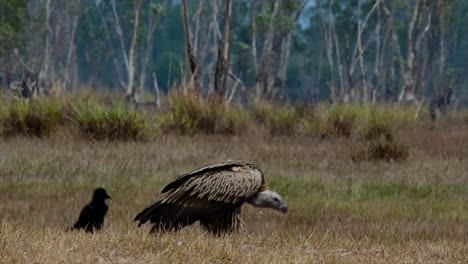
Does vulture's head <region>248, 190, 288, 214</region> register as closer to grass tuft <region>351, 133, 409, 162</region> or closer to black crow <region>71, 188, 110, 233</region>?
black crow <region>71, 188, 110, 233</region>

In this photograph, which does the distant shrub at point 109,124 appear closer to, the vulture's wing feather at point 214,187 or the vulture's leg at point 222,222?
the vulture's leg at point 222,222

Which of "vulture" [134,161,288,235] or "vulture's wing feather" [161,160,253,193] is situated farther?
"vulture's wing feather" [161,160,253,193]

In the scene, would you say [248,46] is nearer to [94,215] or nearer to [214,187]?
[94,215]

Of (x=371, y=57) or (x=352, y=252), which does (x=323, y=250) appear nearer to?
(x=352, y=252)

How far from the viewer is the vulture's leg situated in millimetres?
7379

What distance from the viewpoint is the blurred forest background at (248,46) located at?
34.5 m

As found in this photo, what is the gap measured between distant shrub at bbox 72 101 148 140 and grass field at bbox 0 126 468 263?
45 centimetres

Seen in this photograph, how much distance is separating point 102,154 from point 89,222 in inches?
209

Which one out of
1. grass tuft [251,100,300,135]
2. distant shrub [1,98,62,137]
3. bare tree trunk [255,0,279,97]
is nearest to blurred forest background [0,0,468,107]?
bare tree trunk [255,0,279,97]

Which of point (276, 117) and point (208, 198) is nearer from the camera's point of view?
point (208, 198)

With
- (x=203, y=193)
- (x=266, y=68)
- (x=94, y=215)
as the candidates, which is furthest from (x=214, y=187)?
(x=266, y=68)

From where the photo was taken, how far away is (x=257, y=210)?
9492 mm

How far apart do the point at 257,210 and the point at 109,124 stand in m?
6.35

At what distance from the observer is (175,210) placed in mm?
7055
